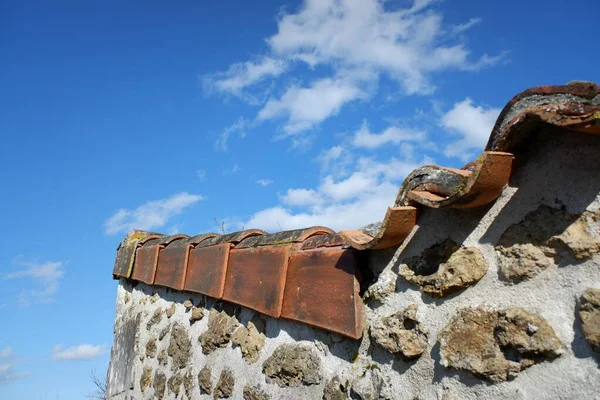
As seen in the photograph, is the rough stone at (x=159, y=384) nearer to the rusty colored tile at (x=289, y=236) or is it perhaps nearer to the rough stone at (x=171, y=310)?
the rough stone at (x=171, y=310)

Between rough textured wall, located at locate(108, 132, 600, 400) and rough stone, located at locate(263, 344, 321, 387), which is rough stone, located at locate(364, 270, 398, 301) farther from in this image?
rough stone, located at locate(263, 344, 321, 387)

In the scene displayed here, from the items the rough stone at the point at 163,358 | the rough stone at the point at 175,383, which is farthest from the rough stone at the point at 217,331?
the rough stone at the point at 163,358

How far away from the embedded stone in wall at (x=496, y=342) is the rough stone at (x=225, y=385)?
1.22 meters

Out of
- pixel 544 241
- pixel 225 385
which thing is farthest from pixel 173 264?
pixel 544 241

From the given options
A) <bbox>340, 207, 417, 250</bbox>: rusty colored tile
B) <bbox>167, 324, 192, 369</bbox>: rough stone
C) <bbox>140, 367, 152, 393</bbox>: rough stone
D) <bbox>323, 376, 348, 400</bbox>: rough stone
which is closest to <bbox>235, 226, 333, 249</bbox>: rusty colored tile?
<bbox>340, 207, 417, 250</bbox>: rusty colored tile

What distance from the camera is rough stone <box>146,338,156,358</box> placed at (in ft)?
10.7

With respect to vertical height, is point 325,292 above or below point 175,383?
above

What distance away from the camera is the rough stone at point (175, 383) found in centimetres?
281

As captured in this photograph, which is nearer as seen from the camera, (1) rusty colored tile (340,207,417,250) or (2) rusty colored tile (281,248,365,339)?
(1) rusty colored tile (340,207,417,250)

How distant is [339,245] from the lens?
185 cm

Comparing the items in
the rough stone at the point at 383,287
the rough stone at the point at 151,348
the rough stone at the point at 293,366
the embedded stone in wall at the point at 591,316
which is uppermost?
the rough stone at the point at 383,287

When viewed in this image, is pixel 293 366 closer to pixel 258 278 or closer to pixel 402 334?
pixel 258 278

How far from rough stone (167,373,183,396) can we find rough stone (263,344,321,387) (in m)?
0.90

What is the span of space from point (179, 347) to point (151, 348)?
0.49 meters
